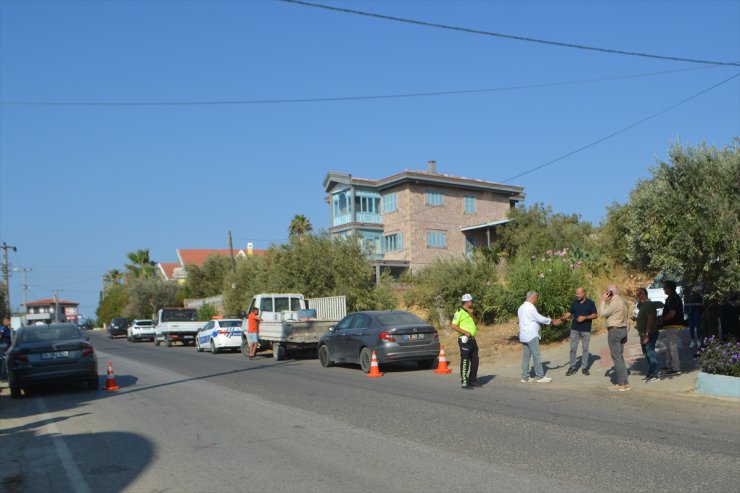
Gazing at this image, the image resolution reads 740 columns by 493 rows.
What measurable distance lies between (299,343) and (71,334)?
25.3 feet

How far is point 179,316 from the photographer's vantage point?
39781 mm

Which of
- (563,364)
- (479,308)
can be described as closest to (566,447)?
(563,364)

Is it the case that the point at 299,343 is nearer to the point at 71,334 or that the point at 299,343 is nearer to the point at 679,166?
the point at 71,334

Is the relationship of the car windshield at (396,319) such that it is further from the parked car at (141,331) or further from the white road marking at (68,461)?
the parked car at (141,331)

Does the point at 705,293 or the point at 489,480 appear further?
the point at 705,293

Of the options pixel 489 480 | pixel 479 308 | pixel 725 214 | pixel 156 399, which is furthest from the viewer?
pixel 479 308

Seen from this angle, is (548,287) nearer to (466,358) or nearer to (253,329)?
(466,358)

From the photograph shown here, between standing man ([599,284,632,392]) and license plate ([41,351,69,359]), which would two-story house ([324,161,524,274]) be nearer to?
license plate ([41,351,69,359])

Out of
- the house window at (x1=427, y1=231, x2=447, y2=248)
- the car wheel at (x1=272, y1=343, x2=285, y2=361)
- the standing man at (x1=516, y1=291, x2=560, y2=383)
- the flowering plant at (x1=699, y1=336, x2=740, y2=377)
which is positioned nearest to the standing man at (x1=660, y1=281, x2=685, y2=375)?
the flowering plant at (x1=699, y1=336, x2=740, y2=377)

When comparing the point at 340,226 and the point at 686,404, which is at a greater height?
the point at 340,226

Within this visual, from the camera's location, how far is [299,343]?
72.7 ft

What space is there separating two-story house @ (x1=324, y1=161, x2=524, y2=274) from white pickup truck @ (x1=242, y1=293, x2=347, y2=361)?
2153 centimetres

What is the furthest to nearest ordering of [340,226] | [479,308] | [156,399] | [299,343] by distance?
[340,226] → [479,308] → [299,343] → [156,399]

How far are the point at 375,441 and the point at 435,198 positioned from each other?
144ft
